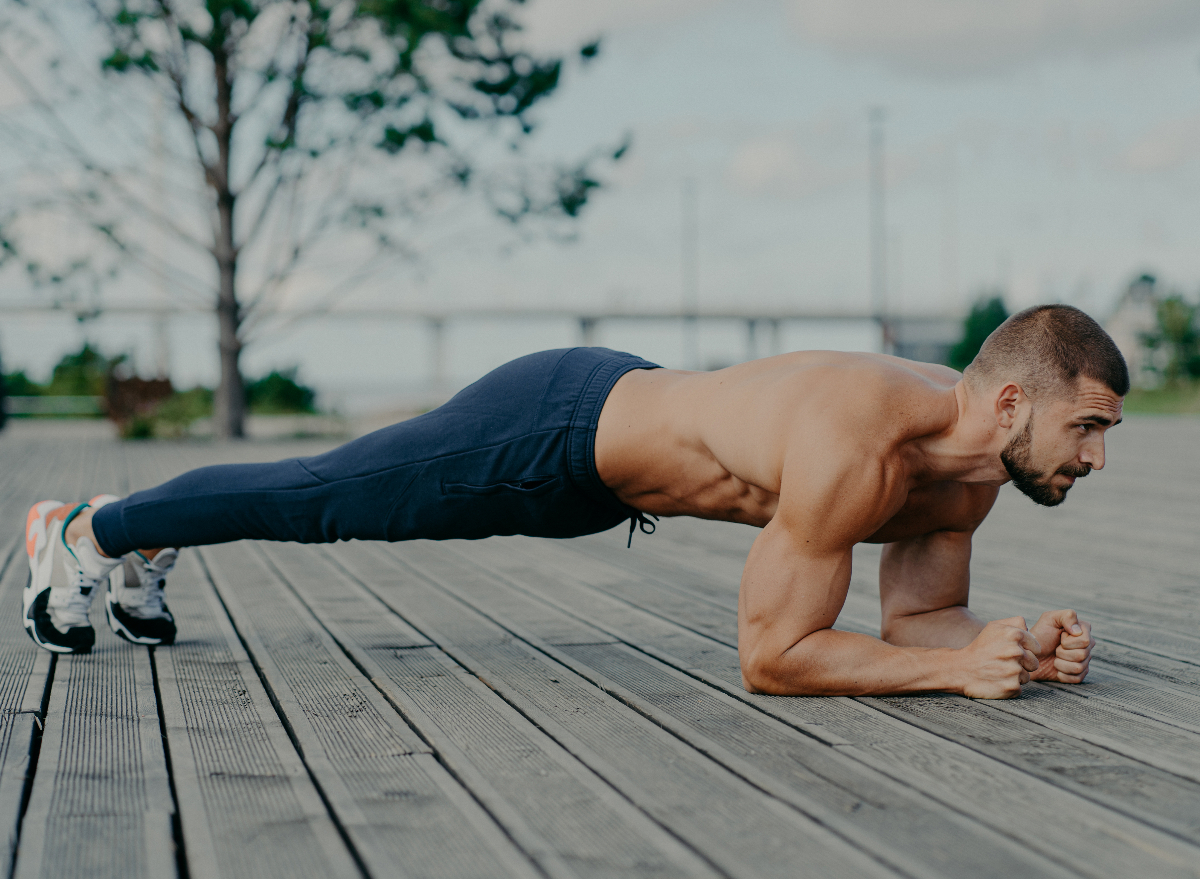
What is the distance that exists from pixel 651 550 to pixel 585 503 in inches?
83.1

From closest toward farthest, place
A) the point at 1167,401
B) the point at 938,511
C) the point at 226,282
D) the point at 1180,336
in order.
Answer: the point at 938,511 → the point at 226,282 → the point at 1167,401 → the point at 1180,336

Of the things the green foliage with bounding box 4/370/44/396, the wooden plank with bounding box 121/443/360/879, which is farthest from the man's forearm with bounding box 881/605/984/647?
the green foliage with bounding box 4/370/44/396

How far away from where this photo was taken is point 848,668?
2.12 m

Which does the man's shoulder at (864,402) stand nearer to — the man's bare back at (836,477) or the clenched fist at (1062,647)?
the man's bare back at (836,477)

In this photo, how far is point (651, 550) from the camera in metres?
4.46

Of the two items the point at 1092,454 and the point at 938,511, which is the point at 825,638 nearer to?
the point at 938,511

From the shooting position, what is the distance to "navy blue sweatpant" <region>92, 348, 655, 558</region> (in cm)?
231

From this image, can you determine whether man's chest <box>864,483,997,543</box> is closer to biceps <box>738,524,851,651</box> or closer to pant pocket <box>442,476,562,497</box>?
biceps <box>738,524,851,651</box>

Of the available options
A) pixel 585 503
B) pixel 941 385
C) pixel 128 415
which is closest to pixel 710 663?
pixel 585 503

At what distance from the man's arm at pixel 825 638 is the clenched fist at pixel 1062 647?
0.10 meters

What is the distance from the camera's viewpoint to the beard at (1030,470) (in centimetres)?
205

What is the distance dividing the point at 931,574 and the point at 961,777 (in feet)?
2.65

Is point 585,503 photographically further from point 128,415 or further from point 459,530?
point 128,415

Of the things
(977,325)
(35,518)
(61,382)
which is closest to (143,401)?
(61,382)
